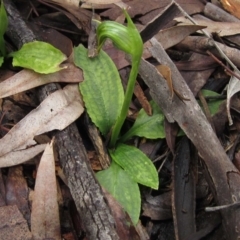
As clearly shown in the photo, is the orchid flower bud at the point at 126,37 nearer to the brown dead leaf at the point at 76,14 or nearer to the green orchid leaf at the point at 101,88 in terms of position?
the green orchid leaf at the point at 101,88

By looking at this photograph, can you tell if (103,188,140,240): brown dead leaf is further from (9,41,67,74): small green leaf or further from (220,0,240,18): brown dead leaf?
(220,0,240,18): brown dead leaf

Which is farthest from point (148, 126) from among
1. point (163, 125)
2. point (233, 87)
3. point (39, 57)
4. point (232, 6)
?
point (232, 6)

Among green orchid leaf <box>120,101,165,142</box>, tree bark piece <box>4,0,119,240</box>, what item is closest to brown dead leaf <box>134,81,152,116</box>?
green orchid leaf <box>120,101,165,142</box>

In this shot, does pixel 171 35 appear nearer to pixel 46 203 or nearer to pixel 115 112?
pixel 115 112

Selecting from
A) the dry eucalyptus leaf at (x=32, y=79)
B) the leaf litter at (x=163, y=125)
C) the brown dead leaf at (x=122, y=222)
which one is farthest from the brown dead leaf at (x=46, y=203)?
the dry eucalyptus leaf at (x=32, y=79)

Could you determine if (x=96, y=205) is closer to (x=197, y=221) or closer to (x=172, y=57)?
(x=197, y=221)

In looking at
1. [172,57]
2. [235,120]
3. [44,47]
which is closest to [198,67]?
[172,57]
